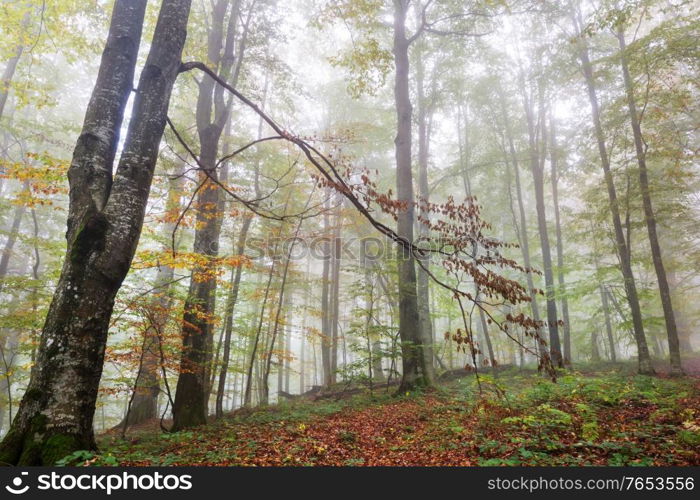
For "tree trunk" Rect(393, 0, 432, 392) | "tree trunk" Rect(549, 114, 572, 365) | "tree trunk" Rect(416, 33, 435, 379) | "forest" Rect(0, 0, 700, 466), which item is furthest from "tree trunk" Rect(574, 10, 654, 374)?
"tree trunk" Rect(393, 0, 432, 392)

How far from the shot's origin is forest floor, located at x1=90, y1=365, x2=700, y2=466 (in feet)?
12.8

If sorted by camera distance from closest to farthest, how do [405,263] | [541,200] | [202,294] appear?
1. [202,294]
2. [405,263]
3. [541,200]

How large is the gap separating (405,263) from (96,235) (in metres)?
8.21

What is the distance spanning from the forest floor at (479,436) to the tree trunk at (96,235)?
20.0 inches

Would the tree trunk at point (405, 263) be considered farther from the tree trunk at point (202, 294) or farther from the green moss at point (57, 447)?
the green moss at point (57, 447)

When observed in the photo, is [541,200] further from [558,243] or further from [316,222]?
[316,222]

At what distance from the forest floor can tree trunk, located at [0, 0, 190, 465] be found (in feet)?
1.66

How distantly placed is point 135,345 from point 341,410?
17.5 feet

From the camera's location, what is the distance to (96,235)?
3.32 meters

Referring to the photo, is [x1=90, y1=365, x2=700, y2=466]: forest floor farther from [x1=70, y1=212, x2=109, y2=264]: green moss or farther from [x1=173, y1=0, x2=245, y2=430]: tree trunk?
[x1=70, y1=212, x2=109, y2=264]: green moss

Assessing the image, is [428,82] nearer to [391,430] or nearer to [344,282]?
[391,430]

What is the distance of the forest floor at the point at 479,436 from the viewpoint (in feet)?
12.8

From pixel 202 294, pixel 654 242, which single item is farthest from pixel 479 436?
pixel 654 242

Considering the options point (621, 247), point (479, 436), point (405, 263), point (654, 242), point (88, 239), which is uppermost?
point (621, 247)
